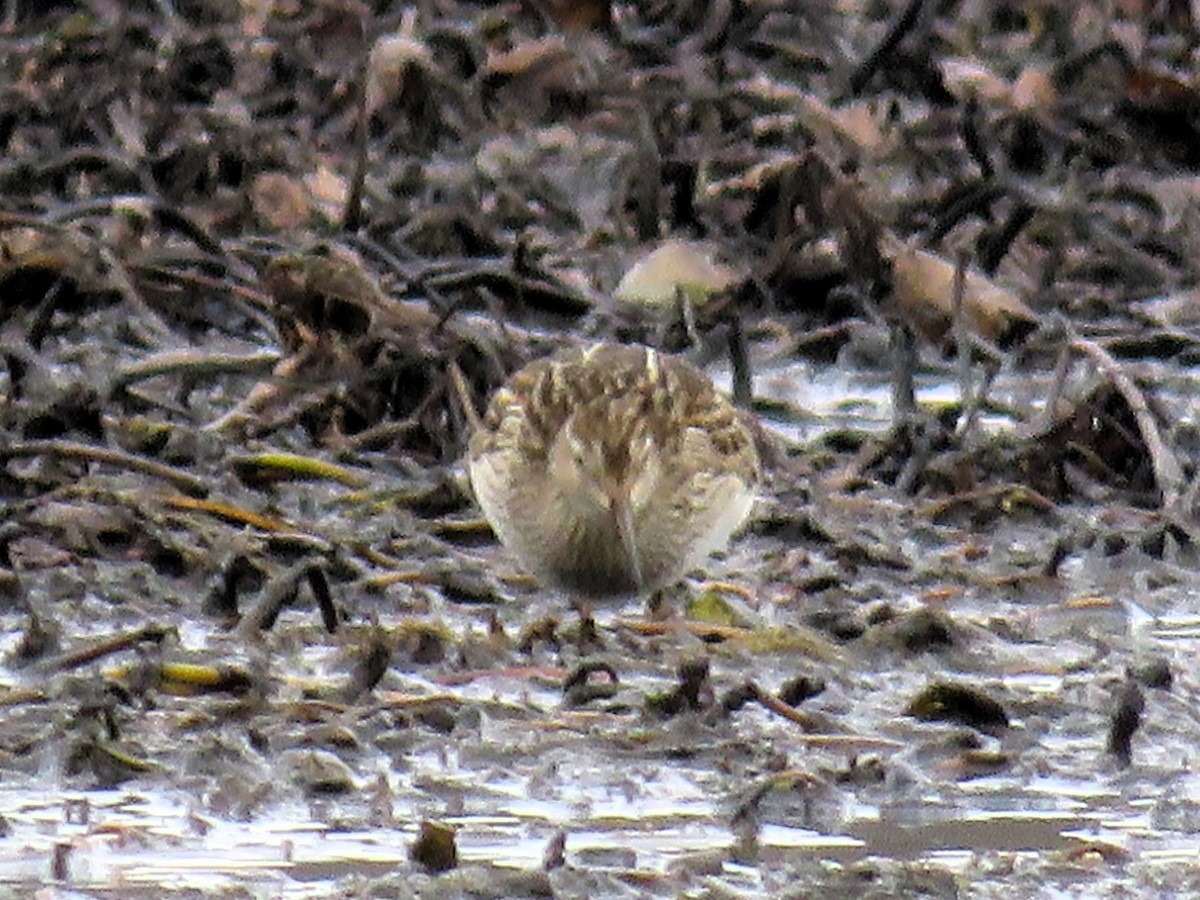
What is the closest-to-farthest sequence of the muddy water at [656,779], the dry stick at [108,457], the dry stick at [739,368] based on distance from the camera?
the muddy water at [656,779] → the dry stick at [108,457] → the dry stick at [739,368]

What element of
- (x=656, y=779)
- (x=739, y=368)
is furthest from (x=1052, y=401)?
(x=656, y=779)

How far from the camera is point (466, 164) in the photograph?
37.8 feet

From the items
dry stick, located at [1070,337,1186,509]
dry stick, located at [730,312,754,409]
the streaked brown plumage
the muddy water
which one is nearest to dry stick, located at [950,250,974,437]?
dry stick, located at [1070,337,1186,509]

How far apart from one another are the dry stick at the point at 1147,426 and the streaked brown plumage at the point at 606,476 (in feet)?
3.48

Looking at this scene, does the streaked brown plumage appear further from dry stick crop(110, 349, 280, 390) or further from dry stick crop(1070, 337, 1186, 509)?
dry stick crop(110, 349, 280, 390)

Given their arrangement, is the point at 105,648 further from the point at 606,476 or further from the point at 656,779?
the point at 606,476

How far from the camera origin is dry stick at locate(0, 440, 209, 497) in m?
7.54

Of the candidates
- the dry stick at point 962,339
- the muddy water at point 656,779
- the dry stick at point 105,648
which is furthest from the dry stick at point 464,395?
the dry stick at point 105,648

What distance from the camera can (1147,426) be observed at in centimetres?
805

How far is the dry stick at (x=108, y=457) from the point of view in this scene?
7.54 meters

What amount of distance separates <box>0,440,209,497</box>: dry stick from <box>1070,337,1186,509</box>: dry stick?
2.23 meters

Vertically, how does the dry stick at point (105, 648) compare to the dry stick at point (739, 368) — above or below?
above

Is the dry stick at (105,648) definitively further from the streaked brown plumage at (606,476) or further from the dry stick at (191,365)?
the dry stick at (191,365)

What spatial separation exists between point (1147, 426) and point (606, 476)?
5.46 ft
